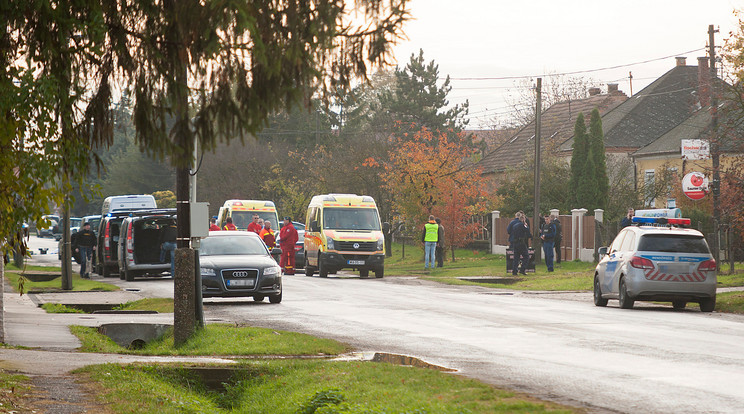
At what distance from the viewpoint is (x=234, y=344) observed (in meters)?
13.8

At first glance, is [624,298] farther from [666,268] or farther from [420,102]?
[420,102]

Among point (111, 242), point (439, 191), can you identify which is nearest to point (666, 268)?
point (111, 242)

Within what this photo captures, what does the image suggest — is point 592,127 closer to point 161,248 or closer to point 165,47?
point 161,248

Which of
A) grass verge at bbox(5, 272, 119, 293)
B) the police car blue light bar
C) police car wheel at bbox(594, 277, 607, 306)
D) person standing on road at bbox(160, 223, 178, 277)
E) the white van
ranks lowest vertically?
grass verge at bbox(5, 272, 119, 293)

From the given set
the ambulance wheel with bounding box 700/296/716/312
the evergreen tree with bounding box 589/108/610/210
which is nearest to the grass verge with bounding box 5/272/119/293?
the ambulance wheel with bounding box 700/296/716/312

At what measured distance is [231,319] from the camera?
60.3 ft

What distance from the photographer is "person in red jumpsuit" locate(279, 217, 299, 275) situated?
35.7m

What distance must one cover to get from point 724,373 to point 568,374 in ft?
5.36

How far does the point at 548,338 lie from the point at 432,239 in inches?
858

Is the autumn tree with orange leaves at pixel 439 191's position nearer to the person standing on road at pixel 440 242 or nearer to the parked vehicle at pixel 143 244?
the person standing on road at pixel 440 242

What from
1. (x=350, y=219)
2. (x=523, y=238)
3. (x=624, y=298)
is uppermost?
(x=350, y=219)

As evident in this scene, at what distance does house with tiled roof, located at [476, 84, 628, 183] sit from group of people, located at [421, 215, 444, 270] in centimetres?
2310

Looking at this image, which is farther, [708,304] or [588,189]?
[588,189]

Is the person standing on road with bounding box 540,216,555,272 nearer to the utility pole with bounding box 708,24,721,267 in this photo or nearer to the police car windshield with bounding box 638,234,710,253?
the utility pole with bounding box 708,24,721,267
